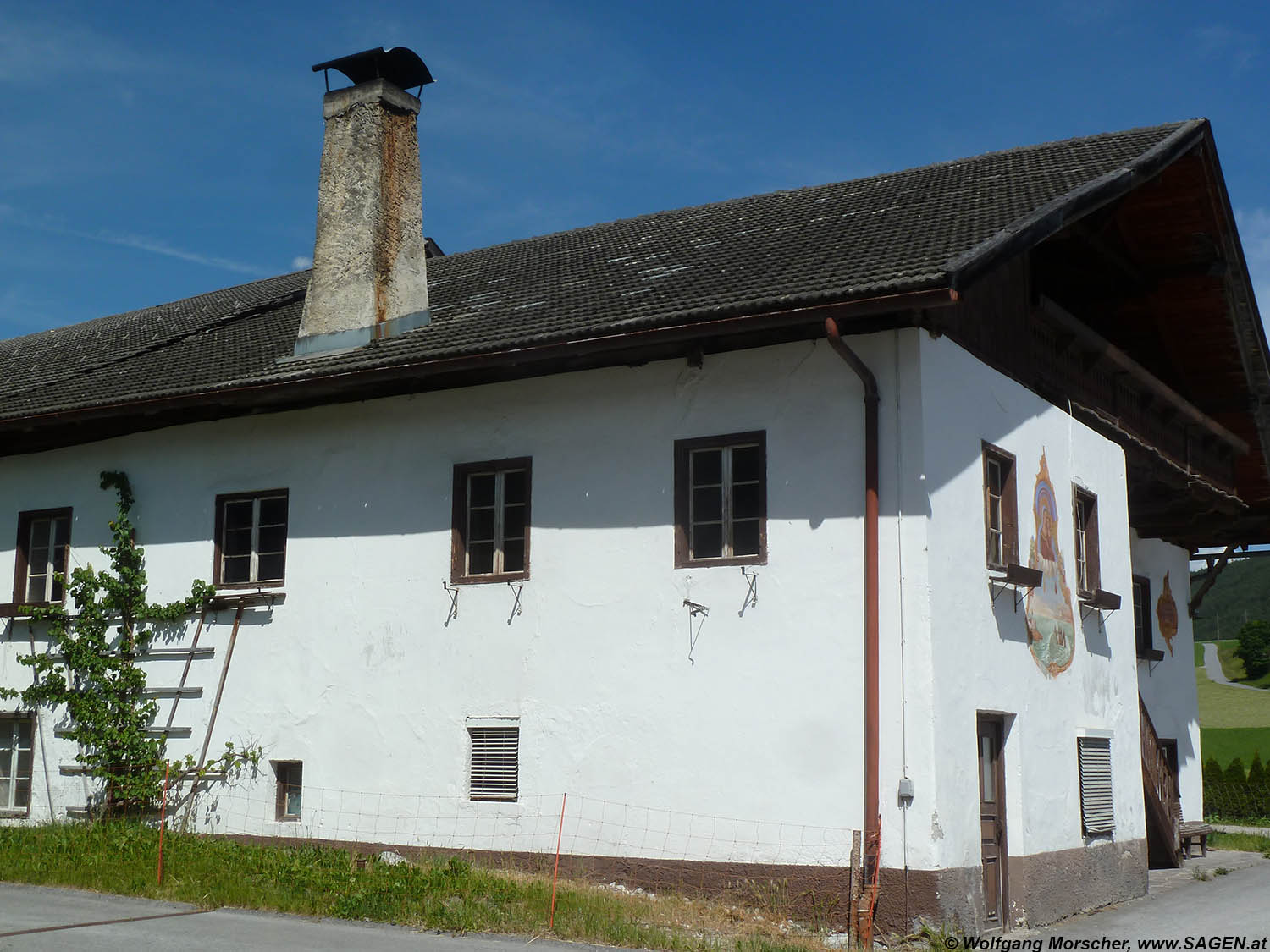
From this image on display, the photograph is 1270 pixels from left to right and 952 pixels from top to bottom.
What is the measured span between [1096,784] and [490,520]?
634cm

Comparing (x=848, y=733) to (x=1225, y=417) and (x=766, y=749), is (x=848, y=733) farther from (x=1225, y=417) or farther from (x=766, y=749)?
(x=1225, y=417)

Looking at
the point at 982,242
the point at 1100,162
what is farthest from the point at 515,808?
the point at 1100,162

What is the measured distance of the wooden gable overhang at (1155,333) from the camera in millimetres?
13664

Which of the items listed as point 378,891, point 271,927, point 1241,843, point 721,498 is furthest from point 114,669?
point 1241,843

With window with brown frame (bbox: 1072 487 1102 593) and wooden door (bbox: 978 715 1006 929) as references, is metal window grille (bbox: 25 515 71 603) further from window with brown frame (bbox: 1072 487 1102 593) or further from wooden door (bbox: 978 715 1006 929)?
window with brown frame (bbox: 1072 487 1102 593)

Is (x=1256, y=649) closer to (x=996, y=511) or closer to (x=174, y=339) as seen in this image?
(x=174, y=339)

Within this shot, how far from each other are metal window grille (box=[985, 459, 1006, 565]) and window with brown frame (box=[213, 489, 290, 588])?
6.85m

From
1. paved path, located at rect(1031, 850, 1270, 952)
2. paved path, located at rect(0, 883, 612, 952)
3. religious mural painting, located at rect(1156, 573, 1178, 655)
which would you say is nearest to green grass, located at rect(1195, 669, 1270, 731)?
religious mural painting, located at rect(1156, 573, 1178, 655)

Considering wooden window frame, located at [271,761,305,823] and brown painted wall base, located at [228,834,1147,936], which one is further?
wooden window frame, located at [271,761,305,823]

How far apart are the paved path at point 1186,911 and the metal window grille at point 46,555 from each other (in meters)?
10.7

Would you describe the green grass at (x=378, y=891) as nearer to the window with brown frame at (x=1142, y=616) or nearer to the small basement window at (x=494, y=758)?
the small basement window at (x=494, y=758)

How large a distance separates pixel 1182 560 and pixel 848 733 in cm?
1407

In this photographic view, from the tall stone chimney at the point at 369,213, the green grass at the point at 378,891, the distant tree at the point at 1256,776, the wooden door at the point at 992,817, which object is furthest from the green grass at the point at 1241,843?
the tall stone chimney at the point at 369,213

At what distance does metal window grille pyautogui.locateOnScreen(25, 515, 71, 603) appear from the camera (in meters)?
15.6
